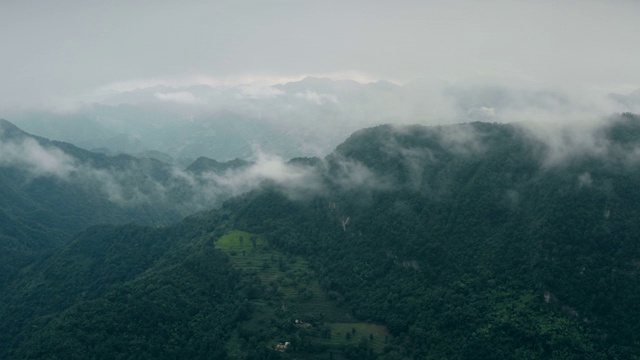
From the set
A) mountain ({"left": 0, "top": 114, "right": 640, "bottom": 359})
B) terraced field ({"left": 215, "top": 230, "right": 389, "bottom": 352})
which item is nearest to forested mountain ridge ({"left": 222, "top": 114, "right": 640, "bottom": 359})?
mountain ({"left": 0, "top": 114, "right": 640, "bottom": 359})

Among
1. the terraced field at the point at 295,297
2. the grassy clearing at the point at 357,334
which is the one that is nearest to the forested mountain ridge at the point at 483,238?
the grassy clearing at the point at 357,334

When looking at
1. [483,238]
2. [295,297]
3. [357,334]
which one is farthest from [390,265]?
[295,297]

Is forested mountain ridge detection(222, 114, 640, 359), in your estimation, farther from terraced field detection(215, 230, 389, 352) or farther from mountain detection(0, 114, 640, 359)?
terraced field detection(215, 230, 389, 352)

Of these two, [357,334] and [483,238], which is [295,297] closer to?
[357,334]

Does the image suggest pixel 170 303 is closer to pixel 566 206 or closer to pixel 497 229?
pixel 497 229

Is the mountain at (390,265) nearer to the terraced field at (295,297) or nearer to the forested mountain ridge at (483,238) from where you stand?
the forested mountain ridge at (483,238)

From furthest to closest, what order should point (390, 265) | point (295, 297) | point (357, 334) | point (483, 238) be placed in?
point (390, 265), point (295, 297), point (483, 238), point (357, 334)
